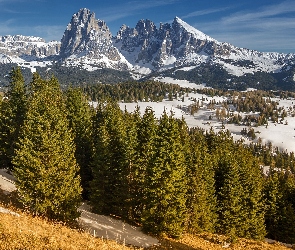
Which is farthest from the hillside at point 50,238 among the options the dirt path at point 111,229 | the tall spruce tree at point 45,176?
the tall spruce tree at point 45,176

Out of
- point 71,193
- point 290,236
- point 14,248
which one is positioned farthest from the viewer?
point 290,236

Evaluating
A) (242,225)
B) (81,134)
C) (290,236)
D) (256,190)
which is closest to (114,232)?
(81,134)

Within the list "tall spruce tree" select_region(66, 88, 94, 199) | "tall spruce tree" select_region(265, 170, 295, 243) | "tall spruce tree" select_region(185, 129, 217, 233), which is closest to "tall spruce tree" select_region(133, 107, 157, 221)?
"tall spruce tree" select_region(185, 129, 217, 233)

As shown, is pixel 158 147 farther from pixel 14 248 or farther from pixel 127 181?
pixel 14 248

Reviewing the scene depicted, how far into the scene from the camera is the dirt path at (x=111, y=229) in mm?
32903

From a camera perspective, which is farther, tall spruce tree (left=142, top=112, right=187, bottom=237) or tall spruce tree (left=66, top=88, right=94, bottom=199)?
tall spruce tree (left=66, top=88, right=94, bottom=199)

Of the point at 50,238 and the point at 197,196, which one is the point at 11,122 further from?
the point at 50,238

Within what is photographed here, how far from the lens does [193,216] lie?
142 feet

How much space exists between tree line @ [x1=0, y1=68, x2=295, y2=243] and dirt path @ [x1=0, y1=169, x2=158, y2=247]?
1726mm

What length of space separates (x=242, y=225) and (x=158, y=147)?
83.4 ft

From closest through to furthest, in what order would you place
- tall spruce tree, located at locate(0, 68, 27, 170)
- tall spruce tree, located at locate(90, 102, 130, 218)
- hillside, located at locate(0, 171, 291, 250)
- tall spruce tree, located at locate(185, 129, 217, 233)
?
hillside, located at locate(0, 171, 291, 250) → tall spruce tree, located at locate(90, 102, 130, 218) → tall spruce tree, located at locate(185, 129, 217, 233) → tall spruce tree, located at locate(0, 68, 27, 170)

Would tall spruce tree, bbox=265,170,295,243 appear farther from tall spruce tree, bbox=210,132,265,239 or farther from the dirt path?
the dirt path

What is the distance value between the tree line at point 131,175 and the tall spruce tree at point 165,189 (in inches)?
4.8

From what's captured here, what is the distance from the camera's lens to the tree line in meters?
32.4
